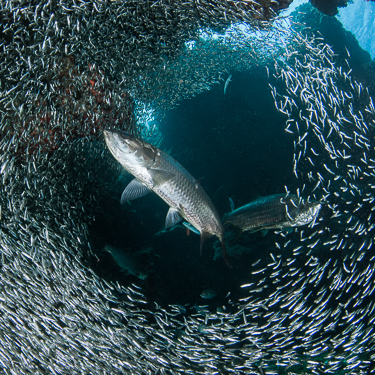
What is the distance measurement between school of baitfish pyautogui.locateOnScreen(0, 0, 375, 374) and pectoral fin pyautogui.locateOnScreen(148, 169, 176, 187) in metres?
1.93

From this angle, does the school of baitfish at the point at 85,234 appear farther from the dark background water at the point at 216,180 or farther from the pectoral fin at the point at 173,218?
the pectoral fin at the point at 173,218

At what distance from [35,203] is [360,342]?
25.3 feet

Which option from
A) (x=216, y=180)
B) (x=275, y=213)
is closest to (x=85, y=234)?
(x=275, y=213)

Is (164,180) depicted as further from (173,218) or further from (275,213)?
(275,213)

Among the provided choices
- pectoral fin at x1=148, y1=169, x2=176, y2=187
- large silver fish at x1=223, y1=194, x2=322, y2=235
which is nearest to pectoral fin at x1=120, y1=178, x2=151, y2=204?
pectoral fin at x1=148, y1=169, x2=176, y2=187

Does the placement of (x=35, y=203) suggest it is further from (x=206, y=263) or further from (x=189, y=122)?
(x=189, y=122)

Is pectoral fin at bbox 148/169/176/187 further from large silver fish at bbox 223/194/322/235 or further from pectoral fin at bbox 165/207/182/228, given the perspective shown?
large silver fish at bbox 223/194/322/235

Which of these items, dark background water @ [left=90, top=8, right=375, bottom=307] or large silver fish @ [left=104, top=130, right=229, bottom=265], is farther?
dark background water @ [left=90, top=8, right=375, bottom=307]

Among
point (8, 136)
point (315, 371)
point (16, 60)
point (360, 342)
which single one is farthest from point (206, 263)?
point (16, 60)

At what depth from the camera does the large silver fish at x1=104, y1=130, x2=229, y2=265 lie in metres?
2.85

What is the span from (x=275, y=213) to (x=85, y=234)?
4325 millimetres

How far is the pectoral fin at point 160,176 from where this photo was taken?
115 inches

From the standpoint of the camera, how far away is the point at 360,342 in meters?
4.57

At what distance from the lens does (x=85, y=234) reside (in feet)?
15.4
